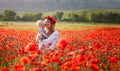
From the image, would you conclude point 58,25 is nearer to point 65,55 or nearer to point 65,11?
point 65,11

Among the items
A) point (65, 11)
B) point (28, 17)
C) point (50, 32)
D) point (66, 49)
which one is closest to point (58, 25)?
point (65, 11)

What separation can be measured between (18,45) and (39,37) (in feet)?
1.88

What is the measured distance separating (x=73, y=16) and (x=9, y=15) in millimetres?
889

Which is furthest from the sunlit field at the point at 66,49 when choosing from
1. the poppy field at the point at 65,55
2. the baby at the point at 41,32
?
the baby at the point at 41,32

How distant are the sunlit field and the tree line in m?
0.06

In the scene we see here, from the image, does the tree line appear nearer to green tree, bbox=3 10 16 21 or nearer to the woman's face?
green tree, bbox=3 10 16 21

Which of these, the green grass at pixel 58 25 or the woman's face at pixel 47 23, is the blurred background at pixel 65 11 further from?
the woman's face at pixel 47 23

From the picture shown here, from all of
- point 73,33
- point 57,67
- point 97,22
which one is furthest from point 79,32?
point 57,67

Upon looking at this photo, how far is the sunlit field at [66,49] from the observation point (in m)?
1.88

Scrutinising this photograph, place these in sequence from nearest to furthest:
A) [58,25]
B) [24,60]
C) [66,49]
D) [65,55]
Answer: [24,60]
[65,55]
[66,49]
[58,25]

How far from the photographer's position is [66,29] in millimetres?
4566

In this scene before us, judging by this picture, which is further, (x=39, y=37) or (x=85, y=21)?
(x=85, y=21)

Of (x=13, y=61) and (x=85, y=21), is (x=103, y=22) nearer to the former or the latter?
(x=85, y=21)

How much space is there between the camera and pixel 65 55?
267cm
